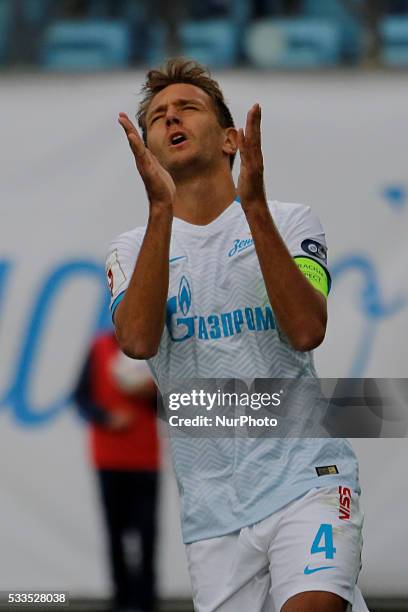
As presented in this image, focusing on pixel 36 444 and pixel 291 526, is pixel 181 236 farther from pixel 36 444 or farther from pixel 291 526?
pixel 36 444

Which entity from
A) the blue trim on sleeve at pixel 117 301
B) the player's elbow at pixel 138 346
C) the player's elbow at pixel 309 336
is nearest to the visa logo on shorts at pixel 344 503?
the player's elbow at pixel 309 336

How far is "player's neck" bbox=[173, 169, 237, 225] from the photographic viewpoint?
279 centimetres

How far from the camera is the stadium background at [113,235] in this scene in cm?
442

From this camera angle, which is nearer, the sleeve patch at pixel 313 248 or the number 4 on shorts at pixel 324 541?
the number 4 on shorts at pixel 324 541

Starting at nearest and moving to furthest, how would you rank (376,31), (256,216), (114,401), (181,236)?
1. (256,216)
2. (181,236)
3. (114,401)
4. (376,31)

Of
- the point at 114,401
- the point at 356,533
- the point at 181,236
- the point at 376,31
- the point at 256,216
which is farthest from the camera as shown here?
the point at 376,31

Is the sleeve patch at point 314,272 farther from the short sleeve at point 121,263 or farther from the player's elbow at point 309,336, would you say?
the short sleeve at point 121,263

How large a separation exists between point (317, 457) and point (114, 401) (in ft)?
6.57

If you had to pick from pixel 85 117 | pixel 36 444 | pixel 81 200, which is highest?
pixel 85 117

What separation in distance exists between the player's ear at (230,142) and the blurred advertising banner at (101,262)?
64.1 inches

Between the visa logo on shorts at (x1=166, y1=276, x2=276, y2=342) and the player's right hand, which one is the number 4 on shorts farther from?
the player's right hand

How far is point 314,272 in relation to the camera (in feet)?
8.43

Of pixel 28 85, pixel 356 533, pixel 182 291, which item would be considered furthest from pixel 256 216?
pixel 28 85

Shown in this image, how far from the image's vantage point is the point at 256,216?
7.80ft
